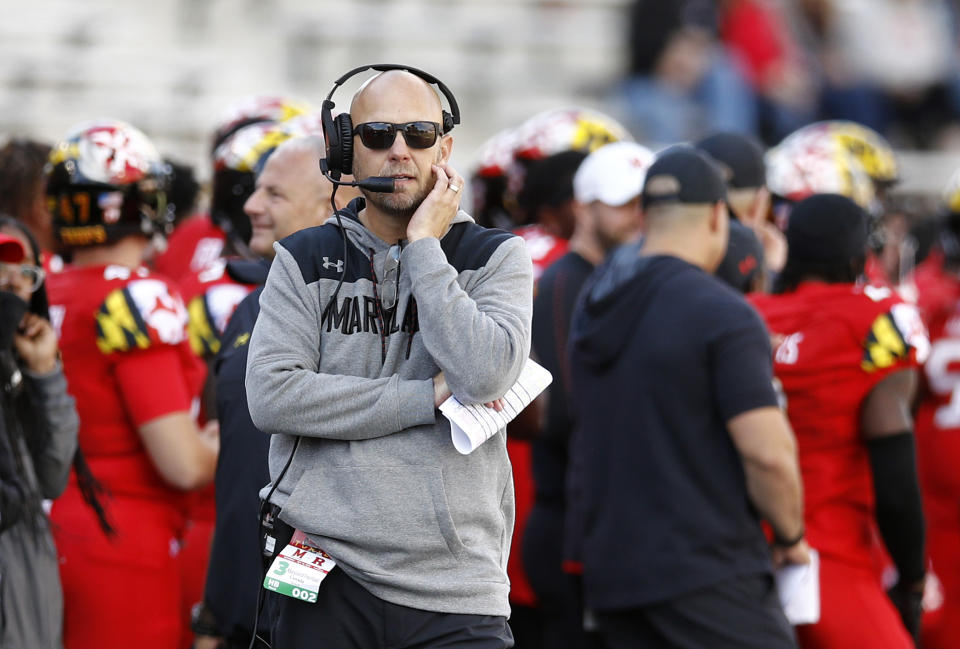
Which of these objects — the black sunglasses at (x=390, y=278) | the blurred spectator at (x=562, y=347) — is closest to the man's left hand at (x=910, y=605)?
the blurred spectator at (x=562, y=347)

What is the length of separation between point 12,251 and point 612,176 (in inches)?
105

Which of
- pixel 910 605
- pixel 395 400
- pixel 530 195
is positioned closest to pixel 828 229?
pixel 910 605

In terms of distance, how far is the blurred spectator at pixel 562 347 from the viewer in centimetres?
616

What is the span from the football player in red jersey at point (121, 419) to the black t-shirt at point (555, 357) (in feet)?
4.75

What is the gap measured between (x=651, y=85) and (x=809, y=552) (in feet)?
30.2

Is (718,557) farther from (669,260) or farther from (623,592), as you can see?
(669,260)

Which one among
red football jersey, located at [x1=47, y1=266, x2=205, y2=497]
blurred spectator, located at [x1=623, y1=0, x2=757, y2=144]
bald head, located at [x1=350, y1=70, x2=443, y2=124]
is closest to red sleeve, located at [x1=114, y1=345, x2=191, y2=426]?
red football jersey, located at [x1=47, y1=266, x2=205, y2=497]

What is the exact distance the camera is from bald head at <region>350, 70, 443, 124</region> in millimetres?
3736

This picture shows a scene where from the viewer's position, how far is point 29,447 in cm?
469

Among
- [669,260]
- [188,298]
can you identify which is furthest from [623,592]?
[188,298]

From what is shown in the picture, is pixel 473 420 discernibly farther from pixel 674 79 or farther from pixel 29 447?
pixel 674 79

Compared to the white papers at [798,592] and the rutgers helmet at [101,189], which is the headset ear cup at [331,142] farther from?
the white papers at [798,592]

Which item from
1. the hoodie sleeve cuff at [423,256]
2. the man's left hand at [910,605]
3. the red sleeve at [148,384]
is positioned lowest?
the man's left hand at [910,605]

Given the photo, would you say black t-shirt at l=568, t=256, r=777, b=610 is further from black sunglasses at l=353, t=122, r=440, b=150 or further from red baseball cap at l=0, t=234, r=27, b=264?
red baseball cap at l=0, t=234, r=27, b=264
